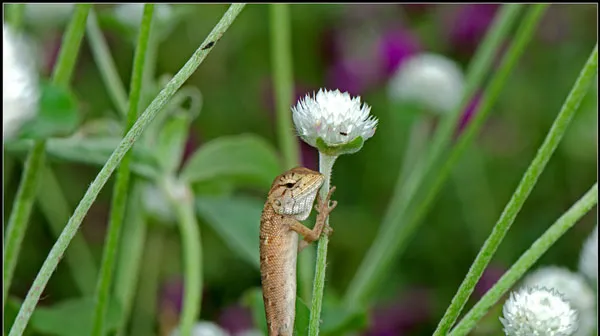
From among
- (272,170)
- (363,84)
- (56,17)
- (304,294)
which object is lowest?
(304,294)

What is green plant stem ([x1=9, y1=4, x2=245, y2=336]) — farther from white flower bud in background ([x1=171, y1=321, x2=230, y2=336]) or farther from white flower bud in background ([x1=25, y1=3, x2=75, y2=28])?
white flower bud in background ([x1=25, y1=3, x2=75, y2=28])

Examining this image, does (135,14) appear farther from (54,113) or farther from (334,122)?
(334,122)

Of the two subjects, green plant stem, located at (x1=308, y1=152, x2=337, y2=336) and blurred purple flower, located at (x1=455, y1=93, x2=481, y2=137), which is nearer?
green plant stem, located at (x1=308, y1=152, x2=337, y2=336)

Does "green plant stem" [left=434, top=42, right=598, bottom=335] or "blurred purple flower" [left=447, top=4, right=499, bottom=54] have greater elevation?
"blurred purple flower" [left=447, top=4, right=499, bottom=54]

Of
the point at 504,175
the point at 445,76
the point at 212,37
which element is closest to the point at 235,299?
the point at 445,76

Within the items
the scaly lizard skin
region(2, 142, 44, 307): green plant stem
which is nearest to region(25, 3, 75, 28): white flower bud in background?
region(2, 142, 44, 307): green plant stem

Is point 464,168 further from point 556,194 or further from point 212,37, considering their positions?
point 212,37
